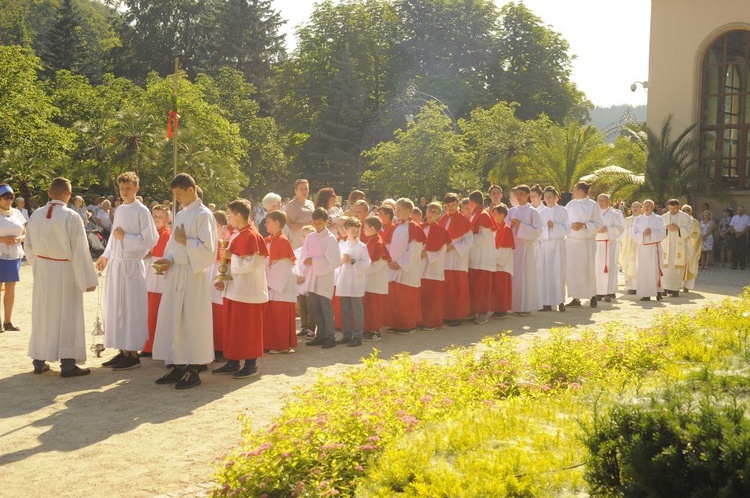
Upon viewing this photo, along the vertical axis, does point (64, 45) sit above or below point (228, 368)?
above

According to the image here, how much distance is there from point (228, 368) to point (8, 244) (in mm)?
4614

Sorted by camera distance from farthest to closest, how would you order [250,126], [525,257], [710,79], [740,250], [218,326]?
[250,126] → [710,79] → [740,250] → [525,257] → [218,326]

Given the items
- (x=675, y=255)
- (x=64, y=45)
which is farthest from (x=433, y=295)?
(x=64, y=45)

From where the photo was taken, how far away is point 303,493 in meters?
4.93

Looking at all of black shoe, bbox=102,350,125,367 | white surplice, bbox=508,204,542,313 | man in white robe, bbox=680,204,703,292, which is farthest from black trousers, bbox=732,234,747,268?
black shoe, bbox=102,350,125,367

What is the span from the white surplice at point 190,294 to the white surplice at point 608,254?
10.2 m

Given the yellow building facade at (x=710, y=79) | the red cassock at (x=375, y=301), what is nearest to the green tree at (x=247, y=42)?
the yellow building facade at (x=710, y=79)

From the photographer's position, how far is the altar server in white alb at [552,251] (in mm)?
15664

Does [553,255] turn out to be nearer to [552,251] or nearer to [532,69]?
[552,251]

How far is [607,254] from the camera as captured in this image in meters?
17.2

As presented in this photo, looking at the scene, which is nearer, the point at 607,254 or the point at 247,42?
the point at 607,254

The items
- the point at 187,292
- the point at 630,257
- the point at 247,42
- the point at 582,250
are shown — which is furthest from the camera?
the point at 247,42

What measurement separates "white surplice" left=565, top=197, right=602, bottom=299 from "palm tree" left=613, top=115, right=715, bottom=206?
1441cm

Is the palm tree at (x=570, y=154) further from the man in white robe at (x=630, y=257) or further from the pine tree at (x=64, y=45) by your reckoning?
the pine tree at (x=64, y=45)
